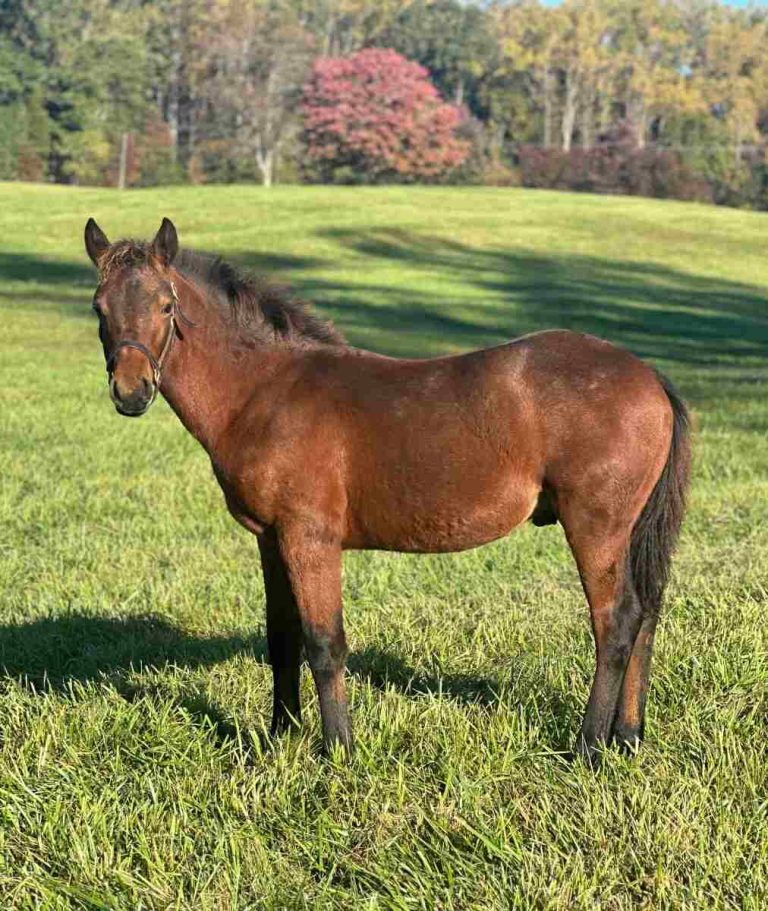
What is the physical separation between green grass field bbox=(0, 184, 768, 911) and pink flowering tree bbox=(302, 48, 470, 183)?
5549cm

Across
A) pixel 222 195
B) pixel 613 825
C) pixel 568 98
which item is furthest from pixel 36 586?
pixel 568 98

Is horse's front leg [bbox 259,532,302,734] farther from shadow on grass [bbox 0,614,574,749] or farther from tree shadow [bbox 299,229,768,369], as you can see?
tree shadow [bbox 299,229,768,369]

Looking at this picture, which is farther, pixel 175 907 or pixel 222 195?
pixel 222 195

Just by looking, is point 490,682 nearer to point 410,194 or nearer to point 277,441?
point 277,441

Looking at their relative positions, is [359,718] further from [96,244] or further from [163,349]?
[96,244]

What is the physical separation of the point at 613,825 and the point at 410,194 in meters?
46.4

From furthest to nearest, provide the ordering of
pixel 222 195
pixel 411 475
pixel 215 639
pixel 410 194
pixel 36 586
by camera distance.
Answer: pixel 410 194 < pixel 222 195 < pixel 36 586 < pixel 215 639 < pixel 411 475

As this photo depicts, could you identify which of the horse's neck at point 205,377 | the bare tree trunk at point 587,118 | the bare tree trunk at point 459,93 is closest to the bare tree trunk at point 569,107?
the bare tree trunk at point 587,118

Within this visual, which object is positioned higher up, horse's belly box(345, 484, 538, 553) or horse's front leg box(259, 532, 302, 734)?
horse's belly box(345, 484, 538, 553)

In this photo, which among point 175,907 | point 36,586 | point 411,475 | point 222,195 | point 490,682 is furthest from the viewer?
point 222,195

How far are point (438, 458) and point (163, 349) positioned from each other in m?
1.04

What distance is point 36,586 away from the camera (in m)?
7.20

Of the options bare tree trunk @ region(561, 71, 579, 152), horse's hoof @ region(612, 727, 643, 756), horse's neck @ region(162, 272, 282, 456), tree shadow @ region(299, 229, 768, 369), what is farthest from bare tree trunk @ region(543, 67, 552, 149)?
horse's hoof @ region(612, 727, 643, 756)

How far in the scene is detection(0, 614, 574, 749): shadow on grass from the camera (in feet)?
16.1
